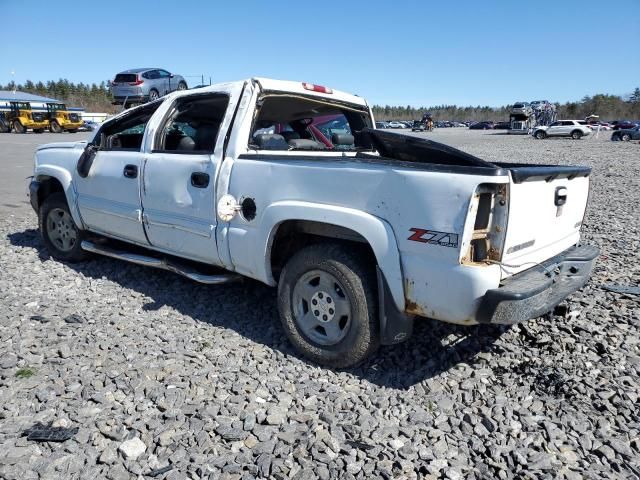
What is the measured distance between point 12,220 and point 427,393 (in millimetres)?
7412

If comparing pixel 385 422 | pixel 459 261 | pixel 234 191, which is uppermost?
pixel 234 191

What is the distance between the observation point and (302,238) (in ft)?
11.9

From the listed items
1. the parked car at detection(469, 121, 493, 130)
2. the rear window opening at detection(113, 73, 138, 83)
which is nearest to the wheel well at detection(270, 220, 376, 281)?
the rear window opening at detection(113, 73, 138, 83)

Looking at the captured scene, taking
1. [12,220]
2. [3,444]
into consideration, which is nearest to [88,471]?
[3,444]

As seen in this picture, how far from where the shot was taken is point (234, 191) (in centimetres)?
355

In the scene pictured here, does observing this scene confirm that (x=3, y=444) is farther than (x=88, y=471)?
Yes

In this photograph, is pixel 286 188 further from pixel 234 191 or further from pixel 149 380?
pixel 149 380

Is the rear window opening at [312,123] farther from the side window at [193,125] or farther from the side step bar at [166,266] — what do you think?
the side step bar at [166,266]

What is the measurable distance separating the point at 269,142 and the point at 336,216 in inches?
47.8

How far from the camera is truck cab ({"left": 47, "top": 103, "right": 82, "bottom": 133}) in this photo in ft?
123

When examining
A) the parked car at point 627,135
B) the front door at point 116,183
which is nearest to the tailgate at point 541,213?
the front door at point 116,183

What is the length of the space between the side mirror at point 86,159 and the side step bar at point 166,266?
760mm

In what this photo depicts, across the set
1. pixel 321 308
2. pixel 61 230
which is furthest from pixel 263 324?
pixel 61 230

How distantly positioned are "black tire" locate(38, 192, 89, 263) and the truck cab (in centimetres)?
3741
